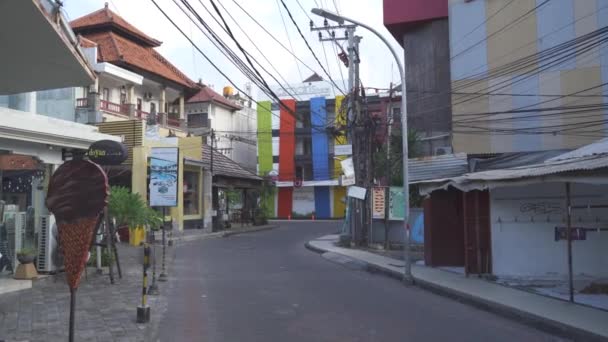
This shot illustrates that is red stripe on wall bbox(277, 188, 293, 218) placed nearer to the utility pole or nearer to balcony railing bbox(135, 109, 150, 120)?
balcony railing bbox(135, 109, 150, 120)

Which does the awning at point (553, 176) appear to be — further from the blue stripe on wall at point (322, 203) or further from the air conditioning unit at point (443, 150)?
the blue stripe on wall at point (322, 203)

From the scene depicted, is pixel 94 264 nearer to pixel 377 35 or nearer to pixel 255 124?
pixel 377 35

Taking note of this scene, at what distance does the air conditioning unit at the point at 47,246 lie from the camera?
12227 millimetres

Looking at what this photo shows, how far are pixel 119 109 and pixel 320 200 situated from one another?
98.4ft

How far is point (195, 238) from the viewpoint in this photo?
1082 inches

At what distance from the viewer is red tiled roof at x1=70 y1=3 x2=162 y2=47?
33000mm

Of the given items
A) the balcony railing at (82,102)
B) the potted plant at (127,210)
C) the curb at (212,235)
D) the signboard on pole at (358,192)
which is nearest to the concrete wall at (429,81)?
the signboard on pole at (358,192)

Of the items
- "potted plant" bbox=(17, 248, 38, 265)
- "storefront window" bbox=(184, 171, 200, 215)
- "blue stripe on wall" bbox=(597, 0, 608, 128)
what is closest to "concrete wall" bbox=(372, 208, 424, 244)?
"blue stripe on wall" bbox=(597, 0, 608, 128)

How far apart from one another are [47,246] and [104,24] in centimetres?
2383

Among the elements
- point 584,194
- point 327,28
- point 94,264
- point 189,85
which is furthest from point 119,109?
point 584,194

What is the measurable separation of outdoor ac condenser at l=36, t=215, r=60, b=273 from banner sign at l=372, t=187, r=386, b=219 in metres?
12.4

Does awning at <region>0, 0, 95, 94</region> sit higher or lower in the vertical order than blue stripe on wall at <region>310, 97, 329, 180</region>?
lower

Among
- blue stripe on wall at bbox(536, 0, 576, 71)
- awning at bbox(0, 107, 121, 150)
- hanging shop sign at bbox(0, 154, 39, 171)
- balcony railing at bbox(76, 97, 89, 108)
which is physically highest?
blue stripe on wall at bbox(536, 0, 576, 71)

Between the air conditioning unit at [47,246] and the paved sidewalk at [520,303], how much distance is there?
26.9 feet
